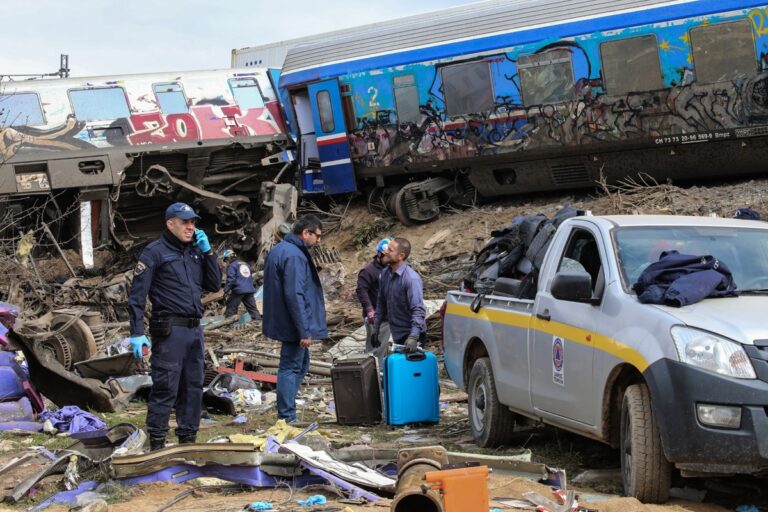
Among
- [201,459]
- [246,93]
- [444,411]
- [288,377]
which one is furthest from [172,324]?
[246,93]

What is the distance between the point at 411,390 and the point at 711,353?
4.45m

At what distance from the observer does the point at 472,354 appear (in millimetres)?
8727

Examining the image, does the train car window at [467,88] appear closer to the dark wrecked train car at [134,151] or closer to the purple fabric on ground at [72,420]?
the dark wrecked train car at [134,151]

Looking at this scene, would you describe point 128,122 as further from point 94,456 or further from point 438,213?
point 94,456

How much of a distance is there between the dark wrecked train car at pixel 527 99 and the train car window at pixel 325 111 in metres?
0.02

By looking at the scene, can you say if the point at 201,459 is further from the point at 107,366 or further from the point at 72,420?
the point at 107,366

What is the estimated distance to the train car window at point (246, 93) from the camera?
20797 millimetres

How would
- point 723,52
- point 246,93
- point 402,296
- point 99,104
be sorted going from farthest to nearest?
point 246,93 < point 99,104 < point 723,52 < point 402,296

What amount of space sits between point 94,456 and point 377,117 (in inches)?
528

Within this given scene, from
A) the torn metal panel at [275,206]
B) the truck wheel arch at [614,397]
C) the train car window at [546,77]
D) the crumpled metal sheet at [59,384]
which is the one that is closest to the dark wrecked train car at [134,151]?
the torn metal panel at [275,206]

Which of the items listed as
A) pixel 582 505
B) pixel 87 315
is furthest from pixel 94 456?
pixel 87 315

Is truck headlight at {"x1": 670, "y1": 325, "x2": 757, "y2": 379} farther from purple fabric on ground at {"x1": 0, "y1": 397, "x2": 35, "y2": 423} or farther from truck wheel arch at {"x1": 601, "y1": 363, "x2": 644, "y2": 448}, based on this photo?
purple fabric on ground at {"x1": 0, "y1": 397, "x2": 35, "y2": 423}

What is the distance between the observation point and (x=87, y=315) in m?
14.4

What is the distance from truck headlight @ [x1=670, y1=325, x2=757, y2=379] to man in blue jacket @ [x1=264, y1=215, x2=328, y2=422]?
167 inches
